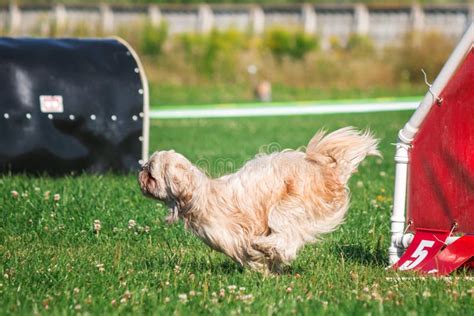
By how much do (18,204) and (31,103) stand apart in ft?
7.38

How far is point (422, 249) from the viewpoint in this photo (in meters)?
7.16

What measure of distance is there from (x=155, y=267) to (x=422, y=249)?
1.88 m

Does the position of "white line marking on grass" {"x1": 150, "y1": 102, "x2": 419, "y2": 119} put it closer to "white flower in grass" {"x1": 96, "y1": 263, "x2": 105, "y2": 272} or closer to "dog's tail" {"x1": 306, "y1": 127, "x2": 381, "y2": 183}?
"dog's tail" {"x1": 306, "y1": 127, "x2": 381, "y2": 183}

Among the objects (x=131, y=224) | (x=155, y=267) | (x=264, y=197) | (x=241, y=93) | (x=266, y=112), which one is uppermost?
(x=264, y=197)

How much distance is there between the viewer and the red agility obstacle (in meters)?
6.90

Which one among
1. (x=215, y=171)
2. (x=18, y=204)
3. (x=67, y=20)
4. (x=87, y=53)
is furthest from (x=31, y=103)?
(x=67, y=20)

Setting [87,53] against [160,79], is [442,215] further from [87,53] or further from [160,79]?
[160,79]

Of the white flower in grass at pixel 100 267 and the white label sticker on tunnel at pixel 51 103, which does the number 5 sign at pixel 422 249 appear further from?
the white label sticker on tunnel at pixel 51 103

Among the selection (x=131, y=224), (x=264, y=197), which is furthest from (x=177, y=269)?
(x=131, y=224)

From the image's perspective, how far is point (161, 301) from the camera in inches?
237

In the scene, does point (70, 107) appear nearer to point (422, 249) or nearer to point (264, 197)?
point (264, 197)

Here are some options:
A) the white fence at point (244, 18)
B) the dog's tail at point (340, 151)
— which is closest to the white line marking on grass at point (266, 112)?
the white fence at point (244, 18)

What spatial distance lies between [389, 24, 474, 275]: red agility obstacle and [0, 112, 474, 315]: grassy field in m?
0.20

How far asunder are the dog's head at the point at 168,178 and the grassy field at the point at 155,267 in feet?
1.76
